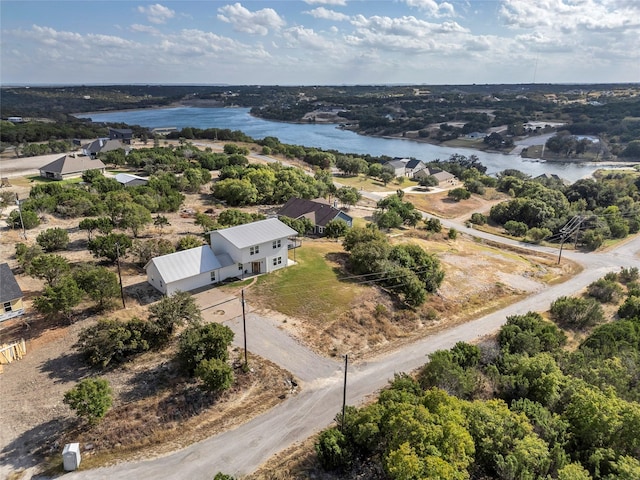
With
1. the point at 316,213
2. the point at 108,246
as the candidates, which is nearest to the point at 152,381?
the point at 108,246

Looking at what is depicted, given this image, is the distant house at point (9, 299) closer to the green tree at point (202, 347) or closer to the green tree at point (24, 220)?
the green tree at point (202, 347)

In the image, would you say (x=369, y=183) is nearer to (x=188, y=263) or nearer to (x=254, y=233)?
(x=254, y=233)

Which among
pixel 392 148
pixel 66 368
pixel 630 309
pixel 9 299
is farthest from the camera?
pixel 392 148

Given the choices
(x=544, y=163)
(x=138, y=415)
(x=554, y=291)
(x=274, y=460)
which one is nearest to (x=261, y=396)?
(x=274, y=460)

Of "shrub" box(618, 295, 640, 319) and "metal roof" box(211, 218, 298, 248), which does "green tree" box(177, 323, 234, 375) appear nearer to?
"metal roof" box(211, 218, 298, 248)

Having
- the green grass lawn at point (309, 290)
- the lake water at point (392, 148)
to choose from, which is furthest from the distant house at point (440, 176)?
the green grass lawn at point (309, 290)

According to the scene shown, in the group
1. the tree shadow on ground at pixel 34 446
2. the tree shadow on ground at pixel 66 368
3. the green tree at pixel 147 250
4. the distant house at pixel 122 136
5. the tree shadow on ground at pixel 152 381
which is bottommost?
the tree shadow on ground at pixel 34 446
